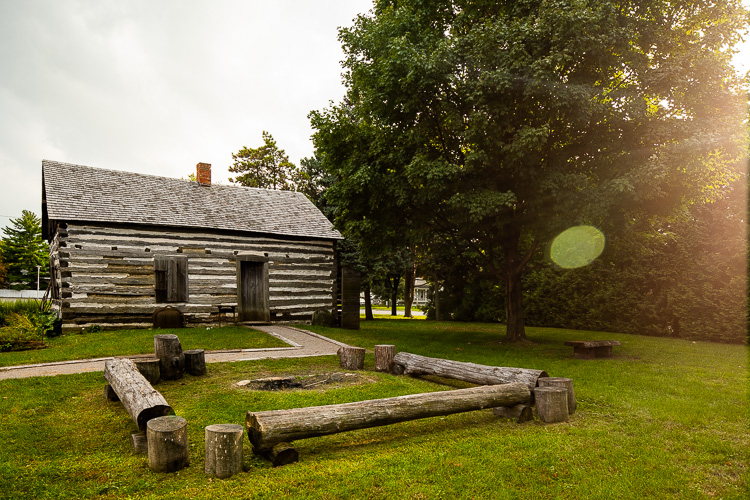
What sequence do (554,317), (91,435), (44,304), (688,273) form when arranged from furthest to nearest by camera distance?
(554,317) → (44,304) → (688,273) → (91,435)

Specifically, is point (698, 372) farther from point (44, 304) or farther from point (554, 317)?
point (44, 304)

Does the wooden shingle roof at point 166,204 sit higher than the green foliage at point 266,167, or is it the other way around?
the green foliage at point 266,167

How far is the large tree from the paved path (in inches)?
159

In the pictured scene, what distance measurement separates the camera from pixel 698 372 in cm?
938

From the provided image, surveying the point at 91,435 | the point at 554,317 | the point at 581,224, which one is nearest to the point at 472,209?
the point at 581,224

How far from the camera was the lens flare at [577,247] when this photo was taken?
502 inches

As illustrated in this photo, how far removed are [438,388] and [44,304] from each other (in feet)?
57.4

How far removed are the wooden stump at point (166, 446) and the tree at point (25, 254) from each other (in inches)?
1852

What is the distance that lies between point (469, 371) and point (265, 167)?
99.4 feet

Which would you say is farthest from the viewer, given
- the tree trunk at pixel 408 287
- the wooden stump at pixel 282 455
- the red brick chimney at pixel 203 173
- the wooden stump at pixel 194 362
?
the tree trunk at pixel 408 287

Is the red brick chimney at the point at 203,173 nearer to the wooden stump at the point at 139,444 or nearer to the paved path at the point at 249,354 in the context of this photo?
→ the paved path at the point at 249,354

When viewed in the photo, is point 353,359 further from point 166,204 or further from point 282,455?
point 166,204

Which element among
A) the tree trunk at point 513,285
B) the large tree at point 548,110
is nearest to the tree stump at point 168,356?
the large tree at point 548,110

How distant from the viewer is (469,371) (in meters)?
7.53
